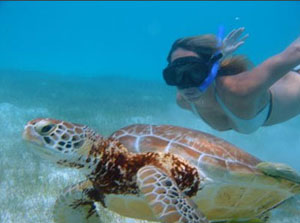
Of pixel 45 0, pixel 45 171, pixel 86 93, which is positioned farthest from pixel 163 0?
pixel 45 171

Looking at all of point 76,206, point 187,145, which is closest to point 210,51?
point 187,145

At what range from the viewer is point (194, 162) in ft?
10.6

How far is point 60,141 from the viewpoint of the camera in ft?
9.53

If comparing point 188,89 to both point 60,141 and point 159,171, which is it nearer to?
point 159,171

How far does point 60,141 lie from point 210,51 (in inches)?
115

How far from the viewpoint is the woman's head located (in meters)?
4.58

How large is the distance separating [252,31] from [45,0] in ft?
330

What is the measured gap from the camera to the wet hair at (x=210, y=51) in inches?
187

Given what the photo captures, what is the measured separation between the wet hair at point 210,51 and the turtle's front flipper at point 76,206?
2.69 m

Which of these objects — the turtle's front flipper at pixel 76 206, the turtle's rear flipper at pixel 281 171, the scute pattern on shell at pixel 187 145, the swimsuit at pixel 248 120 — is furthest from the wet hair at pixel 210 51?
the turtle's front flipper at pixel 76 206

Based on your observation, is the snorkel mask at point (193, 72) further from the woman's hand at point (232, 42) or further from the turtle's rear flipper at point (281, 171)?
the turtle's rear flipper at point (281, 171)

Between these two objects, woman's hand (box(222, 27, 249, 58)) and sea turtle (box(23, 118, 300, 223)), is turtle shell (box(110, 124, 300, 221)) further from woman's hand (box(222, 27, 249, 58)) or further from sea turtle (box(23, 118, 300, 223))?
woman's hand (box(222, 27, 249, 58))

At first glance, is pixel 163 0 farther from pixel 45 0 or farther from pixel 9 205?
pixel 9 205

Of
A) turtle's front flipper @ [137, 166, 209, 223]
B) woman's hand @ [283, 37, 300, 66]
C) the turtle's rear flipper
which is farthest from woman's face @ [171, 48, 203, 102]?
turtle's front flipper @ [137, 166, 209, 223]
